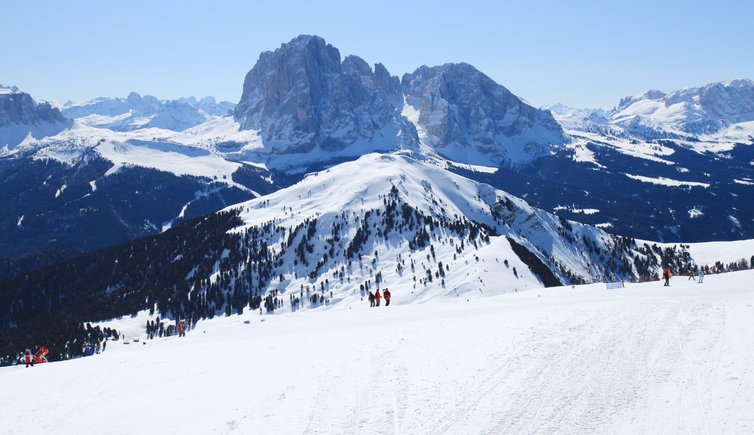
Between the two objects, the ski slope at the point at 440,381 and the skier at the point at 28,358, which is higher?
the skier at the point at 28,358

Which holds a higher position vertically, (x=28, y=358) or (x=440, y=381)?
(x=28, y=358)

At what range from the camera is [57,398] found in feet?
82.9

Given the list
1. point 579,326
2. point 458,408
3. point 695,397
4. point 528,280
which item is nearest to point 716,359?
point 695,397

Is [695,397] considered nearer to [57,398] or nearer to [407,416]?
[407,416]

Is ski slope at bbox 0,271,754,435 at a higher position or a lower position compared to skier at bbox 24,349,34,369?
lower

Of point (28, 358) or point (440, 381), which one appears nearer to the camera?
point (440, 381)

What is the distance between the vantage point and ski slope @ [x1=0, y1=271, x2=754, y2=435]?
1911 centimetres

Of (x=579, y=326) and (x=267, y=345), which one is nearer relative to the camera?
(x=579, y=326)

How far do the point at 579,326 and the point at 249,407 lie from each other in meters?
18.0

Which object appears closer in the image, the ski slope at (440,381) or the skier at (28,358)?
the ski slope at (440,381)

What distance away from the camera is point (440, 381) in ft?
75.2

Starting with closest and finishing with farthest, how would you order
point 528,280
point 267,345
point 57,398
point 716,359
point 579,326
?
point 716,359 < point 57,398 < point 579,326 < point 267,345 < point 528,280

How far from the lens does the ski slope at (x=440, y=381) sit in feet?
62.7

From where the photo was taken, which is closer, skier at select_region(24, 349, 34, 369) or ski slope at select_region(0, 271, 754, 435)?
ski slope at select_region(0, 271, 754, 435)
